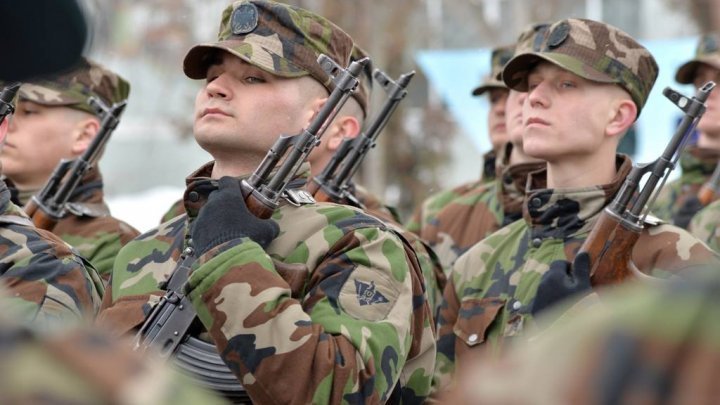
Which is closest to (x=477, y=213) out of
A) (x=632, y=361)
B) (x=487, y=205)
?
(x=487, y=205)

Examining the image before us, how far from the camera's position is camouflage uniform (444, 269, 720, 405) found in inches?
53.0

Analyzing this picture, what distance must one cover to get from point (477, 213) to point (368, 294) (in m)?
3.37

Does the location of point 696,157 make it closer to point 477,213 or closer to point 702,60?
point 702,60

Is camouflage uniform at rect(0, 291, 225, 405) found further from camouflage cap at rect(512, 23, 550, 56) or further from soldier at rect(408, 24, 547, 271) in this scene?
soldier at rect(408, 24, 547, 271)

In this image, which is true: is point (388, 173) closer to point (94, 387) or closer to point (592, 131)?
point (592, 131)

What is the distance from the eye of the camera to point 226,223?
3.75 meters

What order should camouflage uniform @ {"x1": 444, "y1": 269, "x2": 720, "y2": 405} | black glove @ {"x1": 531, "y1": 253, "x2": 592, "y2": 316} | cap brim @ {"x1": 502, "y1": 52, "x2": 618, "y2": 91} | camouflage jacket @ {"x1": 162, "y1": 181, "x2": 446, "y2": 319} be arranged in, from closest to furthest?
camouflage uniform @ {"x1": 444, "y1": 269, "x2": 720, "y2": 405}, black glove @ {"x1": 531, "y1": 253, "x2": 592, "y2": 316}, cap brim @ {"x1": 502, "y1": 52, "x2": 618, "y2": 91}, camouflage jacket @ {"x1": 162, "y1": 181, "x2": 446, "y2": 319}

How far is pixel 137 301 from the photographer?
4.09 metres

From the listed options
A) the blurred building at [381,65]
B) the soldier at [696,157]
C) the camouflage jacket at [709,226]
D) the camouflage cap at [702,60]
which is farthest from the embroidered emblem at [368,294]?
the blurred building at [381,65]

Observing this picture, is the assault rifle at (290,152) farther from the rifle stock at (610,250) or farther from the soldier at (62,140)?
the soldier at (62,140)

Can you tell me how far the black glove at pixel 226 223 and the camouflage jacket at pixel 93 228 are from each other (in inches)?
87.5

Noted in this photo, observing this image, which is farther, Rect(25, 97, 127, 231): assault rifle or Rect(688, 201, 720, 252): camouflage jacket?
Rect(688, 201, 720, 252): camouflage jacket

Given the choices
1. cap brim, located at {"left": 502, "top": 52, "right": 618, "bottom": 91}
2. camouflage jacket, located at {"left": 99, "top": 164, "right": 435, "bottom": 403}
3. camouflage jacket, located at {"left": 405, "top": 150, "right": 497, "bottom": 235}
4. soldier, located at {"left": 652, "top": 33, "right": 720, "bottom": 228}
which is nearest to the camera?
camouflage jacket, located at {"left": 99, "top": 164, "right": 435, "bottom": 403}

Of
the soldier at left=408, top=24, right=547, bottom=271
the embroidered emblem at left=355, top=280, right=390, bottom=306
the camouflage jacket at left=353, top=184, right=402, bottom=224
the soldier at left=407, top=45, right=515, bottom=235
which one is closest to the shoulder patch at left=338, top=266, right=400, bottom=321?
the embroidered emblem at left=355, top=280, right=390, bottom=306
